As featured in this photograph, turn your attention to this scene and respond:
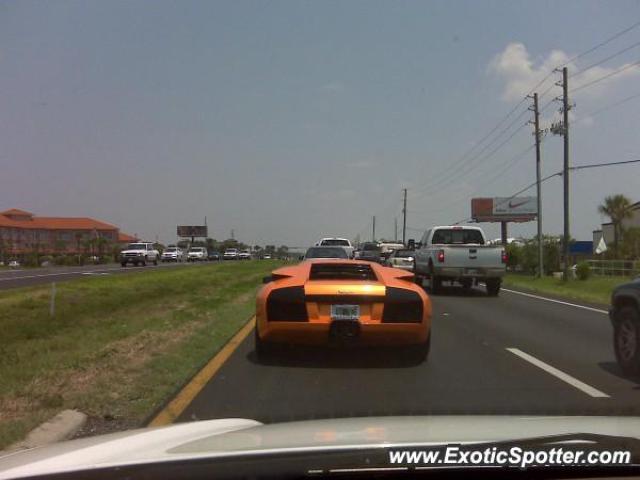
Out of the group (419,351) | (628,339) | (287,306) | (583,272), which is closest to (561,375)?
(628,339)

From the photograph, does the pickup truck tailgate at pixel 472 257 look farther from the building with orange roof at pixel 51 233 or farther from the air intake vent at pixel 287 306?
the building with orange roof at pixel 51 233

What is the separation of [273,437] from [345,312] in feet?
16.0

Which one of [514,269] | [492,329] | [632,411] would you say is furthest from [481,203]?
[632,411]

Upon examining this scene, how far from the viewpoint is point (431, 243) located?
24250 mm

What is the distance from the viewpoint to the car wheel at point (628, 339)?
8.52m

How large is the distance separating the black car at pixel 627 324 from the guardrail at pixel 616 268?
91.6ft

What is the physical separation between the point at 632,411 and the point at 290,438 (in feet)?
13.9

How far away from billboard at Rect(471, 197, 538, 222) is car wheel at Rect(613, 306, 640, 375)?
88.5 m

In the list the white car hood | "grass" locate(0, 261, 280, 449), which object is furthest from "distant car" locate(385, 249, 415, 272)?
the white car hood

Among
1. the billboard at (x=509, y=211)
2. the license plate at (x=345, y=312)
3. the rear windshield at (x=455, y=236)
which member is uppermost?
the billboard at (x=509, y=211)

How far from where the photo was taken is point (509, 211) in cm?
9562

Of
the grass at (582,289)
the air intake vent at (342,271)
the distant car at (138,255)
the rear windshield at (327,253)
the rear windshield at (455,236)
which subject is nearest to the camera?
the air intake vent at (342,271)

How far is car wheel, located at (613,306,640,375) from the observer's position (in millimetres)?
8523

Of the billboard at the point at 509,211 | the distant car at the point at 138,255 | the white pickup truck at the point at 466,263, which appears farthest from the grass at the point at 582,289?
the billboard at the point at 509,211
